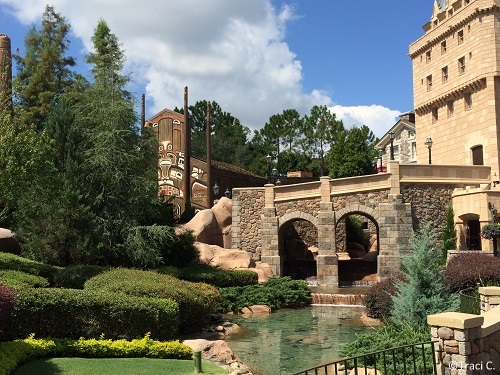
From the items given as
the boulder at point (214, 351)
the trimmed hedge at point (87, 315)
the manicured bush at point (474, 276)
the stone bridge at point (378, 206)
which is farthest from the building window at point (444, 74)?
the trimmed hedge at point (87, 315)

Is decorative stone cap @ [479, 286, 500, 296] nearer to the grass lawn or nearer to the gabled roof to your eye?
the grass lawn

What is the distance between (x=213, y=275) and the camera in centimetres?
2211

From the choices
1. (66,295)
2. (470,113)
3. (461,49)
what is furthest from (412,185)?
(66,295)

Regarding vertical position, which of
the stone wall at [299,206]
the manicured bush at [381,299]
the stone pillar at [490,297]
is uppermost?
the stone wall at [299,206]

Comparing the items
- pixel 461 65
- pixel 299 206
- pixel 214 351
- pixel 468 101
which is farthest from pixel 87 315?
pixel 461 65

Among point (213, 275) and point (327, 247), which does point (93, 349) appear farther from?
point (327, 247)

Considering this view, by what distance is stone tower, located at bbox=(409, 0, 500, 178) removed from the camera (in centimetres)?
3005

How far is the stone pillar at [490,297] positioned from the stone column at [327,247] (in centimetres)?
1791

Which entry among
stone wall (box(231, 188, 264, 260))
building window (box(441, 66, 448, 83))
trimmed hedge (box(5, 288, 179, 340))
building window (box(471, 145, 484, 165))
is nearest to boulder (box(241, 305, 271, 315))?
trimmed hedge (box(5, 288, 179, 340))

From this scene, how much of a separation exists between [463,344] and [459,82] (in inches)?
1151

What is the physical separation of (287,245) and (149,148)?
15.9m

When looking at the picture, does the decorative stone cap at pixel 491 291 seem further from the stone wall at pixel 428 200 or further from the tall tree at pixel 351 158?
the tall tree at pixel 351 158

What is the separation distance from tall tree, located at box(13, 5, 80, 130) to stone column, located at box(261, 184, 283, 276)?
46.7 ft

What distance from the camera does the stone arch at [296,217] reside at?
30219mm
